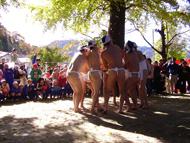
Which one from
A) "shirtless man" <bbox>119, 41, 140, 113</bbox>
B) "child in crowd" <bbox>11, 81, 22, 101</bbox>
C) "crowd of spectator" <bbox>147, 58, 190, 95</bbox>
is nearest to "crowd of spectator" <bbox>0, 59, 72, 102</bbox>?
"child in crowd" <bbox>11, 81, 22, 101</bbox>

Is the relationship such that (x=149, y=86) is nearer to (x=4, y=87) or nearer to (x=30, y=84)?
(x=30, y=84)

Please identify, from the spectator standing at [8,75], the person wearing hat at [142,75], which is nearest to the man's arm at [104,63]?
the person wearing hat at [142,75]

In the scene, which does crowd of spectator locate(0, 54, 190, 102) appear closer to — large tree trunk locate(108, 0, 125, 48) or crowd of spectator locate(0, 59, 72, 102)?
crowd of spectator locate(0, 59, 72, 102)

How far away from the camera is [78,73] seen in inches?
487

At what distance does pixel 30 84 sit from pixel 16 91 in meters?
0.77

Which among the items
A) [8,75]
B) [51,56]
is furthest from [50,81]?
[51,56]

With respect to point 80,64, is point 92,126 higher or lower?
lower

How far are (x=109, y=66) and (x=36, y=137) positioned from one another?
3990 millimetres

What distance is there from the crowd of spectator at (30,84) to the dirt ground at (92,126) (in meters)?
2.75

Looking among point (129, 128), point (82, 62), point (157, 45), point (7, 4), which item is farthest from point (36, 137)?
point (157, 45)

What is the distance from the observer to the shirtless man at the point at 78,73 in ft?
40.5

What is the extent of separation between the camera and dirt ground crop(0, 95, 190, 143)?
892 centimetres

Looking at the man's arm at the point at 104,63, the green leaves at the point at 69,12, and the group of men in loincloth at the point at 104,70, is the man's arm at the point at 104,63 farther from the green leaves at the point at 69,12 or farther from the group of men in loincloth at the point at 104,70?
the green leaves at the point at 69,12

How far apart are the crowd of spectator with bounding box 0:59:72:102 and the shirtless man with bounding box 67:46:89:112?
4.54 m
